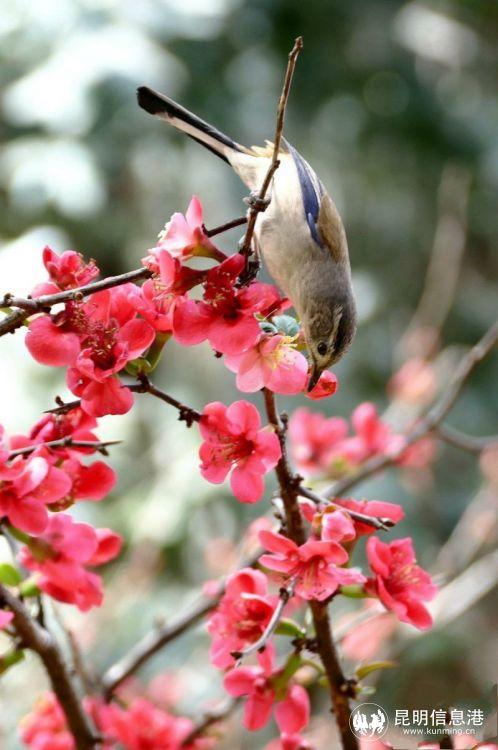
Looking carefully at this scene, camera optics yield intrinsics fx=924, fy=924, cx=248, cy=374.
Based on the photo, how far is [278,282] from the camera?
198 cm

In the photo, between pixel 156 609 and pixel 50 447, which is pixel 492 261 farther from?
pixel 50 447

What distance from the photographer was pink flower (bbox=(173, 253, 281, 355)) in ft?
3.42

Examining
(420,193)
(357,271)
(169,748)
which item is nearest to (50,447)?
(169,748)

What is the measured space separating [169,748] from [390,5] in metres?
3.42

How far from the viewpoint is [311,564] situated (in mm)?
1001

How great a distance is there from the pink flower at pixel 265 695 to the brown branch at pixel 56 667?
0.24 metres

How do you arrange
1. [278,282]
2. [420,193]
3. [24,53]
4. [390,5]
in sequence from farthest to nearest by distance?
[420,193] → [390,5] → [24,53] → [278,282]

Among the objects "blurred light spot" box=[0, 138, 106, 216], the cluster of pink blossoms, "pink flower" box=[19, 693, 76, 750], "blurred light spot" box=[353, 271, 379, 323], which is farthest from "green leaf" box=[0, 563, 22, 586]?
"blurred light spot" box=[353, 271, 379, 323]

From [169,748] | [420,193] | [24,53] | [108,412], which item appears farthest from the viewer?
[420,193]

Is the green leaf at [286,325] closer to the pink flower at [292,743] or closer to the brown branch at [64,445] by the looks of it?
the brown branch at [64,445]

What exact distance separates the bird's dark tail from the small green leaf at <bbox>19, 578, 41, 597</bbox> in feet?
2.72

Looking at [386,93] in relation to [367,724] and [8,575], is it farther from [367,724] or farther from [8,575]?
[367,724]

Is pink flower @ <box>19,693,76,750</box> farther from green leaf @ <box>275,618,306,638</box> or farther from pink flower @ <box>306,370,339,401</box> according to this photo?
pink flower @ <box>306,370,339,401</box>

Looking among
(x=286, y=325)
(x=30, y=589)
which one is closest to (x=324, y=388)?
(x=286, y=325)
